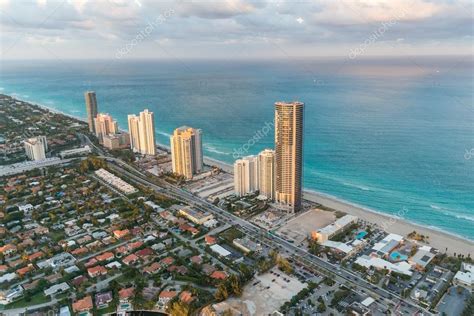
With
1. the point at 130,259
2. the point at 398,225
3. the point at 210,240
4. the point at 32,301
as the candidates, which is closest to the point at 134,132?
the point at 210,240

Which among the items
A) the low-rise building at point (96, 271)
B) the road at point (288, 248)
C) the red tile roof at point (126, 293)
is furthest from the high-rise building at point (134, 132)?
the red tile roof at point (126, 293)

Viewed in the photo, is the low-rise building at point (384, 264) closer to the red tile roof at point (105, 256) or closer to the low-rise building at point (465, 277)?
the low-rise building at point (465, 277)

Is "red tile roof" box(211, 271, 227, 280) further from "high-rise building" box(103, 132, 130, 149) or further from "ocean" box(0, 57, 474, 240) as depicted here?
"high-rise building" box(103, 132, 130, 149)

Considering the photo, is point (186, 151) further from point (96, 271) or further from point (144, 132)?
point (96, 271)

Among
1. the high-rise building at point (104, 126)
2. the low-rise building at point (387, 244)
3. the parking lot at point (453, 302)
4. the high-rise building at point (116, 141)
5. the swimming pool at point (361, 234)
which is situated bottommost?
the parking lot at point (453, 302)

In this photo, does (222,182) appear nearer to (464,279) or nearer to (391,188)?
(391,188)

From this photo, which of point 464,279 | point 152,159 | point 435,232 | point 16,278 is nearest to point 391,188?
point 435,232
